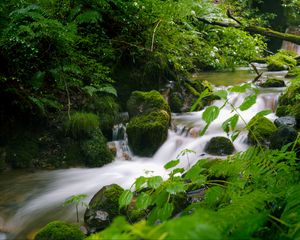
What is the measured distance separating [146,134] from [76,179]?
189 centimetres

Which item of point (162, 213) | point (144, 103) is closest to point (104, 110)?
point (144, 103)

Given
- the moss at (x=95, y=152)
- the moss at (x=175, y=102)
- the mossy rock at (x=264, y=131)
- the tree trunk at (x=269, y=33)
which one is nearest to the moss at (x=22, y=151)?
the moss at (x=95, y=152)

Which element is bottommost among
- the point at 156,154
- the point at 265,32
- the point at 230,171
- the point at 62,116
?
the point at 156,154

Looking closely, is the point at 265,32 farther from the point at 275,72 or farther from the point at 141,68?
the point at 275,72

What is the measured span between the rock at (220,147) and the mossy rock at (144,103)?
4.83ft

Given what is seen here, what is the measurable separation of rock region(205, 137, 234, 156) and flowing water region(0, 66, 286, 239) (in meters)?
0.15

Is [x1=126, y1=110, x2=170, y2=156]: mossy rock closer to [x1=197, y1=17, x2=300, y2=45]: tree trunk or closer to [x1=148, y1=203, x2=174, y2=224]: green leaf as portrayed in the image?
[x1=197, y1=17, x2=300, y2=45]: tree trunk

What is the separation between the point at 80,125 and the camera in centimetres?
732

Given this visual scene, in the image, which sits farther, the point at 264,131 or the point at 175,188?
the point at 264,131

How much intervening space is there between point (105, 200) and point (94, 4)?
4.66 metres

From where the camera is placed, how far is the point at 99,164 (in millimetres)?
7164

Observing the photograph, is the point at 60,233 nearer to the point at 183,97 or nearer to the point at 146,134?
the point at 146,134

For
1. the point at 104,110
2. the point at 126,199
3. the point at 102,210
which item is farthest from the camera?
the point at 104,110

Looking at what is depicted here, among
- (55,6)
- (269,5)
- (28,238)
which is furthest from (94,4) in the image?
(269,5)
